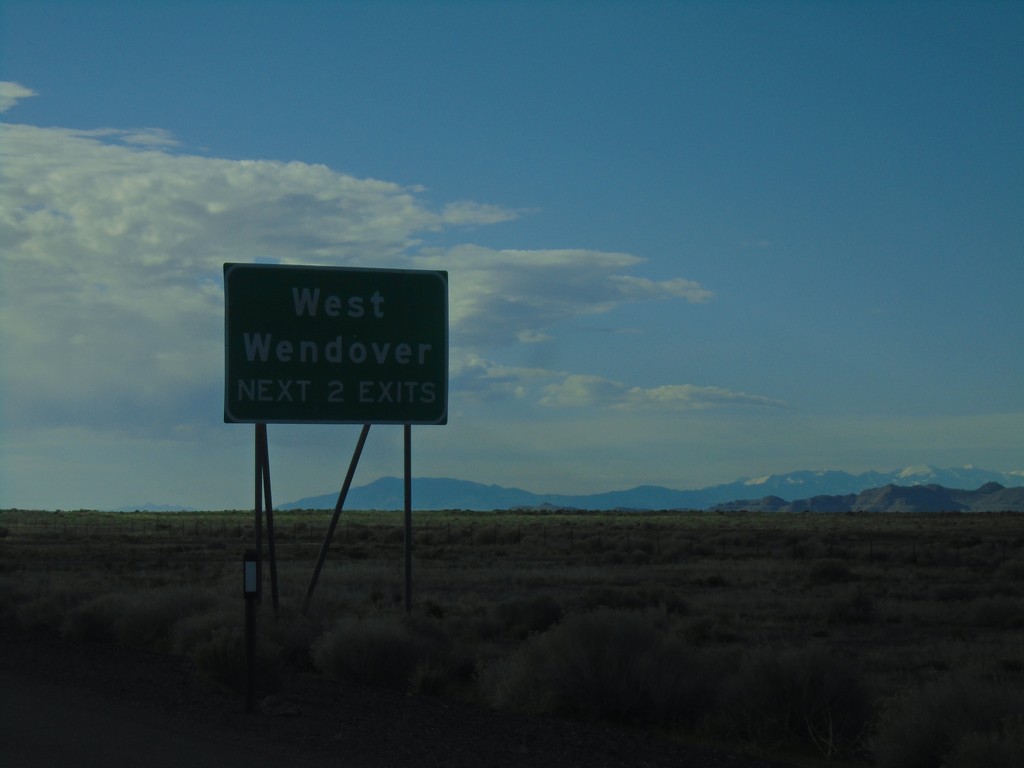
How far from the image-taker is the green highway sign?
1880 cm

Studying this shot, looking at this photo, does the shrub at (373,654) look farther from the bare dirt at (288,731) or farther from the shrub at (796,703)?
the shrub at (796,703)

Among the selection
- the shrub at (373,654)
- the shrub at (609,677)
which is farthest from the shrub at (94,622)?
the shrub at (609,677)

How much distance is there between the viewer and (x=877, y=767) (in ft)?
32.6

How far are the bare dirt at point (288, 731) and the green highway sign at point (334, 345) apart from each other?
5246 mm

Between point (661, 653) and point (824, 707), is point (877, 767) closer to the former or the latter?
point (824, 707)

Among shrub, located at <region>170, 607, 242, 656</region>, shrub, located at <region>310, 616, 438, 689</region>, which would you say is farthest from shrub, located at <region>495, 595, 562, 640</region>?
shrub, located at <region>310, 616, 438, 689</region>

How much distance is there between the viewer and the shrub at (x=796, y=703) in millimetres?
11383

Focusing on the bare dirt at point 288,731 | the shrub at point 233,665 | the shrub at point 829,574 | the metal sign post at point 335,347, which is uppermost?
the metal sign post at point 335,347

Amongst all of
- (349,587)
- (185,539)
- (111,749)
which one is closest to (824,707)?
(111,749)

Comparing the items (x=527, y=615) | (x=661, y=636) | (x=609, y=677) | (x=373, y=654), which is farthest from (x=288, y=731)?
(x=527, y=615)

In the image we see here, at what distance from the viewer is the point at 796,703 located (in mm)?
11539

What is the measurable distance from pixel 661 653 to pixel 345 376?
8348mm

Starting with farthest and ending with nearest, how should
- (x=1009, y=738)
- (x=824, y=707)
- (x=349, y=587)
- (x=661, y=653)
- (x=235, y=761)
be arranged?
1. (x=349, y=587)
2. (x=661, y=653)
3. (x=824, y=707)
4. (x=235, y=761)
5. (x=1009, y=738)

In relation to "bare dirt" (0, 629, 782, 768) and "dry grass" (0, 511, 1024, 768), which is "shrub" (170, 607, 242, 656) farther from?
"bare dirt" (0, 629, 782, 768)
